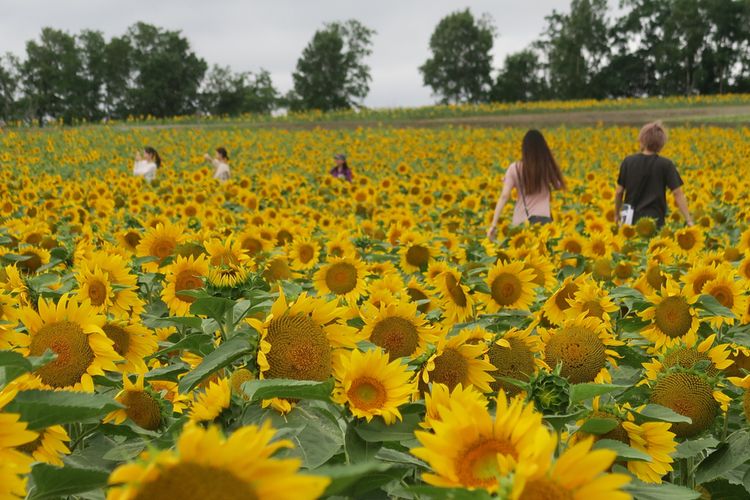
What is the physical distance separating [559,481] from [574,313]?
1.75 meters

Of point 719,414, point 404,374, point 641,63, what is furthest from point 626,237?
point 641,63

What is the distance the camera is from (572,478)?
0.86 meters

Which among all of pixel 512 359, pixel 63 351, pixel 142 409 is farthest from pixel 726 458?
pixel 63 351

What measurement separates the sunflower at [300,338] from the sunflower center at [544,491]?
73cm

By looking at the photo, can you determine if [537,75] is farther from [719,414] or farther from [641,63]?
[719,414]

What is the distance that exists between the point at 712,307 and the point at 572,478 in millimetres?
1972

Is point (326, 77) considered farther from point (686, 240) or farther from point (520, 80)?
point (686, 240)

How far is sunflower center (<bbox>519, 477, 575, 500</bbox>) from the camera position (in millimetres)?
855

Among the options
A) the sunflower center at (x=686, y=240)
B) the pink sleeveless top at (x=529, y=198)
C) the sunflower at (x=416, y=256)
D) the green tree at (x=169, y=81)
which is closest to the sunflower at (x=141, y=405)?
the sunflower at (x=416, y=256)

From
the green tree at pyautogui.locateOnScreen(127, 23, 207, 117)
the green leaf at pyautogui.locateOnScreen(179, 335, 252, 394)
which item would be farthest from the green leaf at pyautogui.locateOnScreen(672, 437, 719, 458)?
the green tree at pyautogui.locateOnScreen(127, 23, 207, 117)

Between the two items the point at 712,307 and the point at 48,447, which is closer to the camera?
the point at 48,447

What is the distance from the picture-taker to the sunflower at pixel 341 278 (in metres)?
3.22

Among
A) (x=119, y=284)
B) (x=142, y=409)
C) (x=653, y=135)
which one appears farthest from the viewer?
(x=653, y=135)

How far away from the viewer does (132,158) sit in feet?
61.0
